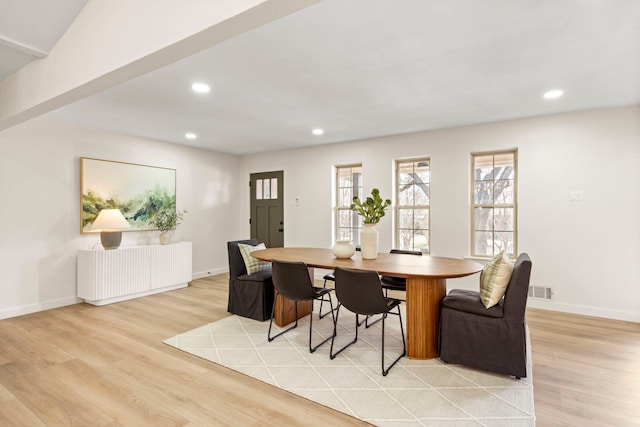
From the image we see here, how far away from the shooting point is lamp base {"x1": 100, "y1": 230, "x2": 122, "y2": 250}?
181 inches

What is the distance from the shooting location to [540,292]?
4.32m

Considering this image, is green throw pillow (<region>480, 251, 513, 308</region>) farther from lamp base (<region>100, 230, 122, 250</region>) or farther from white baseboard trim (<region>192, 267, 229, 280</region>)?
white baseboard trim (<region>192, 267, 229, 280</region>)

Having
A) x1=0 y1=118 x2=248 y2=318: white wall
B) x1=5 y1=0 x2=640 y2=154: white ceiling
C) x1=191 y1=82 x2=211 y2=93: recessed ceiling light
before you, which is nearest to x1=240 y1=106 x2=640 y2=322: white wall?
x1=5 y1=0 x2=640 y2=154: white ceiling

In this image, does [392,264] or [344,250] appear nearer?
[392,264]

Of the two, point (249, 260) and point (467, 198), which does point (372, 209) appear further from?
point (467, 198)

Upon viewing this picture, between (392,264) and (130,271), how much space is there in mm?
3764

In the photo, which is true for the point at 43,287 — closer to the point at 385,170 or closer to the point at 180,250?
the point at 180,250

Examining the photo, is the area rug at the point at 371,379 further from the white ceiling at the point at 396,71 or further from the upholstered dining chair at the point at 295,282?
the white ceiling at the point at 396,71

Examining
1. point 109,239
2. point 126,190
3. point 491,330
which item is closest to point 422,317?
point 491,330

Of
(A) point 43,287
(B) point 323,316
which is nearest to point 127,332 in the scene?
(A) point 43,287

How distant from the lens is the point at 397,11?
203cm

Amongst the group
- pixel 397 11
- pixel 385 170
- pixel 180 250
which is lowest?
pixel 180 250

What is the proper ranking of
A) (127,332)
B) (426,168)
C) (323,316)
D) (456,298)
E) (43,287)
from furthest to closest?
1. (426,168)
2. (43,287)
3. (323,316)
4. (127,332)
5. (456,298)

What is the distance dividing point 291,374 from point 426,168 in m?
3.79
